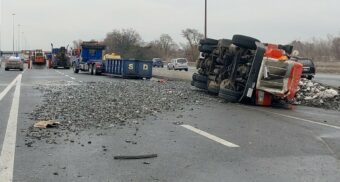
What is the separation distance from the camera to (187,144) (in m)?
8.40

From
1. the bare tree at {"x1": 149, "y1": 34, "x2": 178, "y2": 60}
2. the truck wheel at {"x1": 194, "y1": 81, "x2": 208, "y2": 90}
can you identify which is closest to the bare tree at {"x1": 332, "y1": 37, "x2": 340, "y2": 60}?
the bare tree at {"x1": 149, "y1": 34, "x2": 178, "y2": 60}

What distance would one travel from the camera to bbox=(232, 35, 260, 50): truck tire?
16.7m

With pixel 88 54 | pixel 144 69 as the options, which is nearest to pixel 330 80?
pixel 144 69

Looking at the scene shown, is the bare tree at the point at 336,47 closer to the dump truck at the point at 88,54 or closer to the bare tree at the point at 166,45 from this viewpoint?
the bare tree at the point at 166,45

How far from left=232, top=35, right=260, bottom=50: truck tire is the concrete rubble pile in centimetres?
319

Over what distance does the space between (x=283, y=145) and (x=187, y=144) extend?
5.57 feet

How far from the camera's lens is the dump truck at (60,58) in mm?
57956

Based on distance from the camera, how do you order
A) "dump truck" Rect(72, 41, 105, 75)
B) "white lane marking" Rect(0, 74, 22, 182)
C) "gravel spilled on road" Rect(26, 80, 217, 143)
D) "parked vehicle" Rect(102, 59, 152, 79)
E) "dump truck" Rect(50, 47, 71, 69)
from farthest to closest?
1. "dump truck" Rect(50, 47, 71, 69)
2. "dump truck" Rect(72, 41, 105, 75)
3. "parked vehicle" Rect(102, 59, 152, 79)
4. "gravel spilled on road" Rect(26, 80, 217, 143)
5. "white lane marking" Rect(0, 74, 22, 182)

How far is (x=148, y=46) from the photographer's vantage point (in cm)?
10975

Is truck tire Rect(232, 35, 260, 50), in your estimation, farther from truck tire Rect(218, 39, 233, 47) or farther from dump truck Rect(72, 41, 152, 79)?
dump truck Rect(72, 41, 152, 79)

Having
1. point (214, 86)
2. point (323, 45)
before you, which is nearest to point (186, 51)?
point (323, 45)

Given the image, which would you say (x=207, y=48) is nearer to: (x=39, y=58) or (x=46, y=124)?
(x=46, y=124)

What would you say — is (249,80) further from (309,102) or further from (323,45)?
(323,45)

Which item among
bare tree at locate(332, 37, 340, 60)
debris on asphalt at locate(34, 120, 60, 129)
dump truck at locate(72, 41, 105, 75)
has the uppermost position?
bare tree at locate(332, 37, 340, 60)
